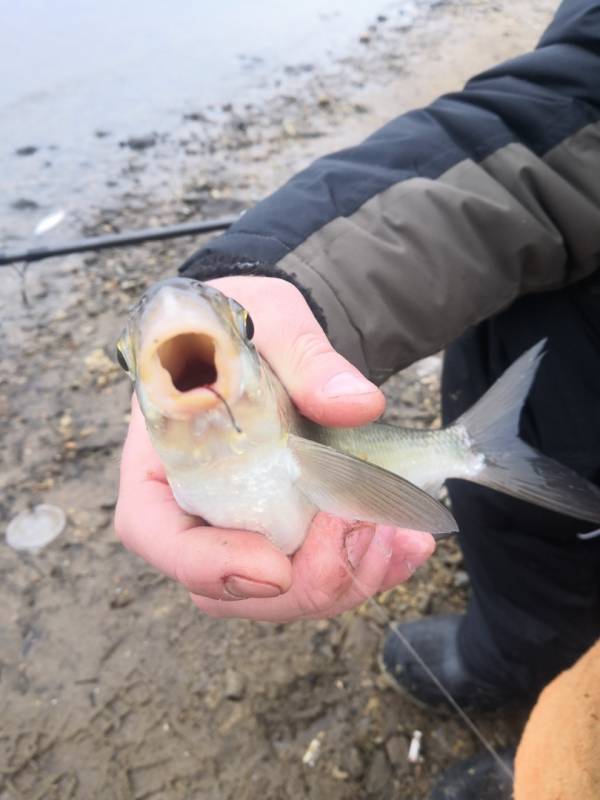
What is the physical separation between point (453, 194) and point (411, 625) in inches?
70.1

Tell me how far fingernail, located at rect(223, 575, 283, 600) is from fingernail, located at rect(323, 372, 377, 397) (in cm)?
42

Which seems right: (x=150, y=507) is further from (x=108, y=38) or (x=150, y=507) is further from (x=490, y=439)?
(x=108, y=38)

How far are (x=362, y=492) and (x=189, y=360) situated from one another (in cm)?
45

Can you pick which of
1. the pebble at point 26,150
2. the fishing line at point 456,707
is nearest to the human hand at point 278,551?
the fishing line at point 456,707

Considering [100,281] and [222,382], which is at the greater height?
[222,382]

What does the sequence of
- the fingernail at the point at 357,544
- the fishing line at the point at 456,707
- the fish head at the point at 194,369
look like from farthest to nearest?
the fishing line at the point at 456,707
the fingernail at the point at 357,544
the fish head at the point at 194,369

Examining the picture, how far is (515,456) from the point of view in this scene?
2.17 metres

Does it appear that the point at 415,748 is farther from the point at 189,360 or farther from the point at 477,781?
the point at 189,360

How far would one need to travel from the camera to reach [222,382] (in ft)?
4.25

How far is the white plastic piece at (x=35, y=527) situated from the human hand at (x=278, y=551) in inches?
77.4

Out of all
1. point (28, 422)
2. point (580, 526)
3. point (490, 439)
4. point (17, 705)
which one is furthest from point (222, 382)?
point (28, 422)

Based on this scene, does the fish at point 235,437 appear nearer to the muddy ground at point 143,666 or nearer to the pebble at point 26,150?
the muddy ground at point 143,666

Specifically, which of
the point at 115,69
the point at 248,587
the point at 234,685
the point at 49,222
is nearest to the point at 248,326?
the point at 248,587

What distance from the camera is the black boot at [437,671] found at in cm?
280
